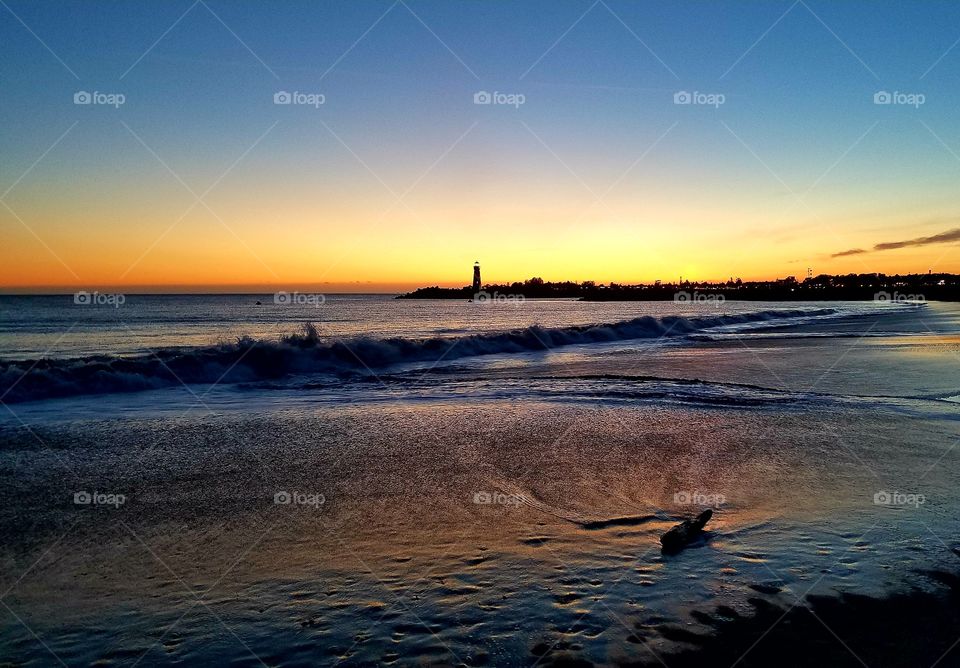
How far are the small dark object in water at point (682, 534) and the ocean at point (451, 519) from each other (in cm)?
12

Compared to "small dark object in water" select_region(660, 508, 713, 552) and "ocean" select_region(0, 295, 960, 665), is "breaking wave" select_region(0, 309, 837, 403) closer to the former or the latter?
"ocean" select_region(0, 295, 960, 665)

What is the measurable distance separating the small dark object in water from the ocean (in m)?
0.12

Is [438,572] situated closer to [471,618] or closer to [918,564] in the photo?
[471,618]

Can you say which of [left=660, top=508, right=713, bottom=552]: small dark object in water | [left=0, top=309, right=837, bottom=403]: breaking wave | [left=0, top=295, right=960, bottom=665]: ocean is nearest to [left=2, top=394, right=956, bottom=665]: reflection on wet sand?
[left=0, top=295, right=960, bottom=665]: ocean

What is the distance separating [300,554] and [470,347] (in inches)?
982

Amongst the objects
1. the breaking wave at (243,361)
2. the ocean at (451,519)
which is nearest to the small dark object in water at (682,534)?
the ocean at (451,519)

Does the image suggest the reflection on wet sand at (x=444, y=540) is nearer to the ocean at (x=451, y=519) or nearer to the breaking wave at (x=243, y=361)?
the ocean at (x=451, y=519)

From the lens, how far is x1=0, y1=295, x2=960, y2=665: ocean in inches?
166

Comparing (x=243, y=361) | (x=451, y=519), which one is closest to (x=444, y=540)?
(x=451, y=519)

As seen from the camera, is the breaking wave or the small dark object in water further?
the breaking wave

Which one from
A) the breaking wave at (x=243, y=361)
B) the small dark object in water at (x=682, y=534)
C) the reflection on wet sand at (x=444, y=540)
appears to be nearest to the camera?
the reflection on wet sand at (x=444, y=540)

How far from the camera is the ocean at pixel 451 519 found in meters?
4.21

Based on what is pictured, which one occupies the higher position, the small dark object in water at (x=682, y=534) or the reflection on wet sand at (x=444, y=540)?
the small dark object in water at (x=682, y=534)

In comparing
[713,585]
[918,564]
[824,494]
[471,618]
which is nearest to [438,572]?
[471,618]
